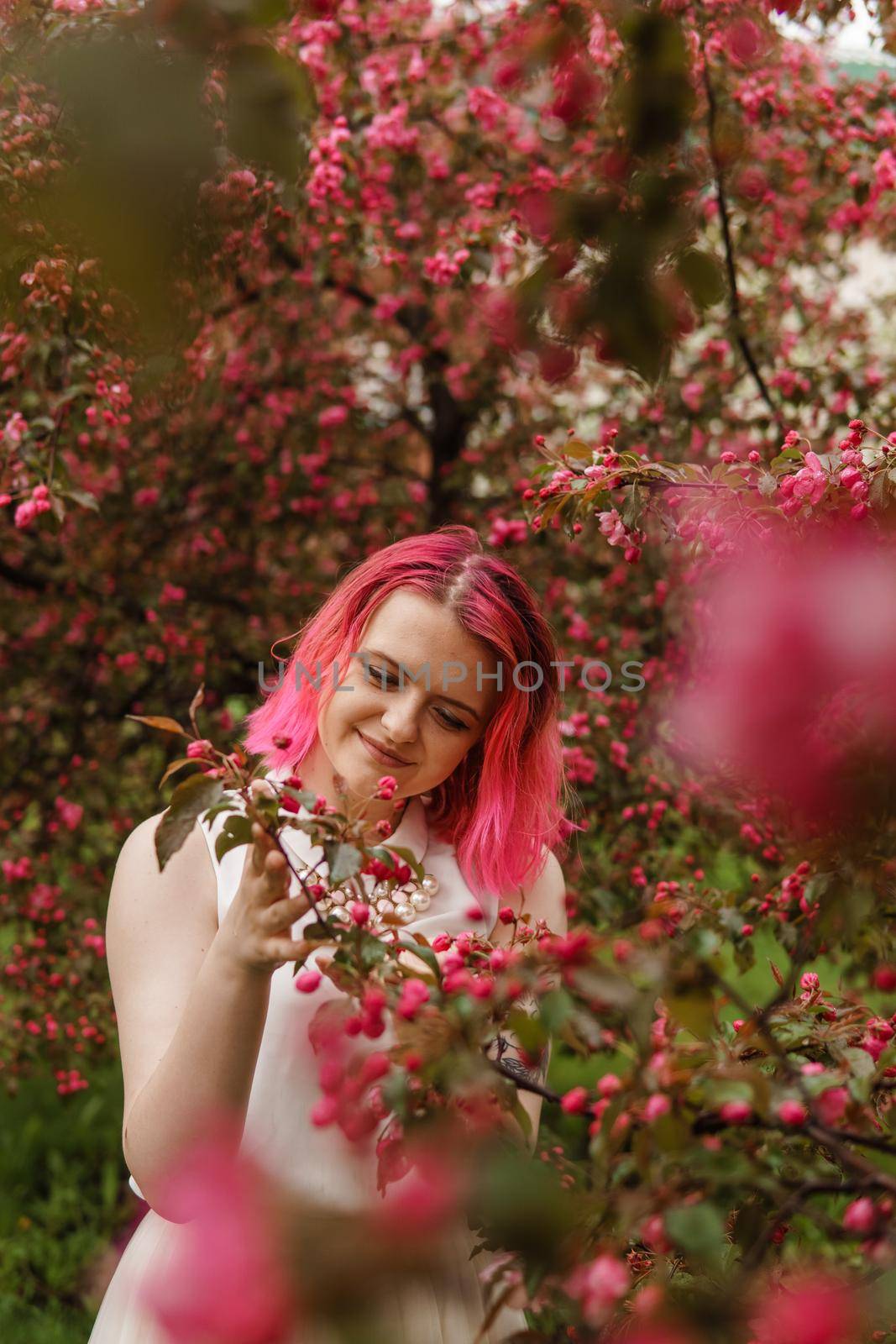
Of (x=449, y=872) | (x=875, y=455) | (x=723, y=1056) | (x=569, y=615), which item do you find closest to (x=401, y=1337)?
(x=723, y=1056)

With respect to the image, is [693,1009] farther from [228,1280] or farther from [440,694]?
[440,694]

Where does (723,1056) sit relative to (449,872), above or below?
above

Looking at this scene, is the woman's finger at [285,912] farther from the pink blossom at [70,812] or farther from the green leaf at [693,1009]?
the pink blossom at [70,812]

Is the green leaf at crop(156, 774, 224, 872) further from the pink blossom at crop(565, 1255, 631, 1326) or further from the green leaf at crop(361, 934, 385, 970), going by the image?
the pink blossom at crop(565, 1255, 631, 1326)

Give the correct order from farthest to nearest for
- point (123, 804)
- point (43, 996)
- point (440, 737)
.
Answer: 1. point (123, 804)
2. point (43, 996)
3. point (440, 737)

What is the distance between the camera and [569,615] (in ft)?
10.7

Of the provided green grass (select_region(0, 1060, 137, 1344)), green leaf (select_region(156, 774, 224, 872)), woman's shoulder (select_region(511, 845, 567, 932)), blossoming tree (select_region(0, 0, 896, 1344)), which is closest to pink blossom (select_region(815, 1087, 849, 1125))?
blossoming tree (select_region(0, 0, 896, 1344))

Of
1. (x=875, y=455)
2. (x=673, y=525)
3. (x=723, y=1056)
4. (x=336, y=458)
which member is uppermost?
(x=875, y=455)

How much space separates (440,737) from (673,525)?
0.46 meters

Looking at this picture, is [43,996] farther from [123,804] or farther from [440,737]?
[440,737]

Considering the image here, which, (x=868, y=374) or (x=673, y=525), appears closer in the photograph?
(x=673, y=525)

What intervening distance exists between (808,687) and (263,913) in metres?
0.61

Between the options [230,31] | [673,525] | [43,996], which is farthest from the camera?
[43,996]

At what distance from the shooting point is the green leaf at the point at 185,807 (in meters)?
0.87
